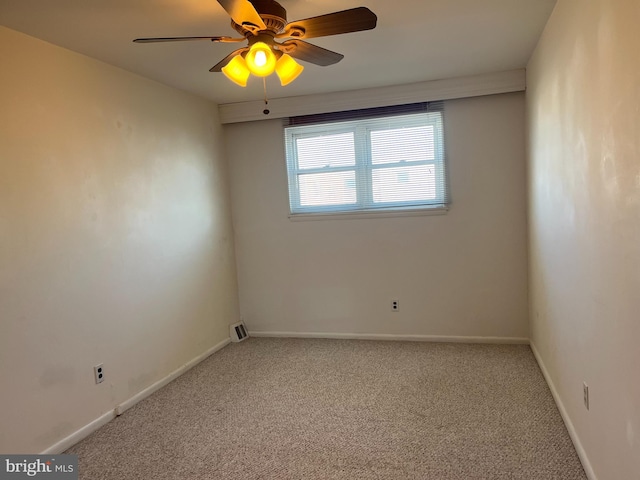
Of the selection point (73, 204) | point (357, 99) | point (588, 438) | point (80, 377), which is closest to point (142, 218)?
point (73, 204)

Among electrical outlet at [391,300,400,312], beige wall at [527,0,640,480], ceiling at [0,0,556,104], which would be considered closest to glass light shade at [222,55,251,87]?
ceiling at [0,0,556,104]

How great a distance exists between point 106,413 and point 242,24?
2501mm

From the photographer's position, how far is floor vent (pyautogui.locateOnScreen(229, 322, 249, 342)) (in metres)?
4.46

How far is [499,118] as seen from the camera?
151 inches

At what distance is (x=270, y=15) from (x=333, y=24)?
28 cm

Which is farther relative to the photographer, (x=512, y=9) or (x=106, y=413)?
(x=106, y=413)

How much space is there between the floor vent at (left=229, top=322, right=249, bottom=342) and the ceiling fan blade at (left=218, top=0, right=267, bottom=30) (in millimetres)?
3182

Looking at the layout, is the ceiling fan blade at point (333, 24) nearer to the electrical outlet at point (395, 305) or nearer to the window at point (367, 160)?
the window at point (367, 160)

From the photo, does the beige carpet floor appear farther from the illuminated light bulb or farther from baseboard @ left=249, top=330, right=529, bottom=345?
the illuminated light bulb

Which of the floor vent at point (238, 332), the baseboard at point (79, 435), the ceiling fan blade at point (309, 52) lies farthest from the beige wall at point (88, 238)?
the ceiling fan blade at point (309, 52)

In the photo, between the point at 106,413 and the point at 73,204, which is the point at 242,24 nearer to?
the point at 73,204

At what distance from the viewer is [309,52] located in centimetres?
231

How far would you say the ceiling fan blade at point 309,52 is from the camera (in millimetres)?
2223

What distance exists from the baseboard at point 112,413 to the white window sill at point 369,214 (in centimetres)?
157
